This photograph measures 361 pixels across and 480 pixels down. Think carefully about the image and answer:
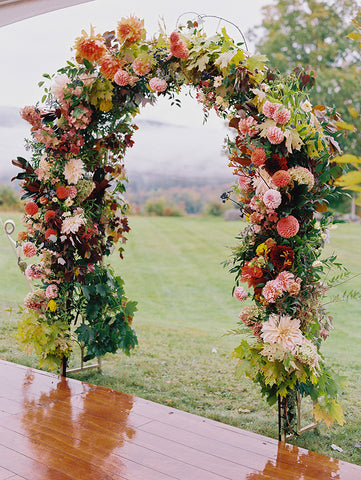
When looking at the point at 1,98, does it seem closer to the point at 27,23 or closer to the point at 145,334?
the point at 27,23

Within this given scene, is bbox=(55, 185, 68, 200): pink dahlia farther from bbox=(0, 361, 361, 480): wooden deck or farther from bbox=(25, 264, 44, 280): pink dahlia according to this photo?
bbox=(0, 361, 361, 480): wooden deck

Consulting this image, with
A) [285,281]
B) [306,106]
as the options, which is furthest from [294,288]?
[306,106]

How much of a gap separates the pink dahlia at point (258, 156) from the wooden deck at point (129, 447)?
1.45m

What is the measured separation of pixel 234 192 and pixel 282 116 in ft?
1.83

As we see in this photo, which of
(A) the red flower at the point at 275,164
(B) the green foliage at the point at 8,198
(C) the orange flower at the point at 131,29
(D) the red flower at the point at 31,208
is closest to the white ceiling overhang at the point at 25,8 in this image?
(C) the orange flower at the point at 131,29

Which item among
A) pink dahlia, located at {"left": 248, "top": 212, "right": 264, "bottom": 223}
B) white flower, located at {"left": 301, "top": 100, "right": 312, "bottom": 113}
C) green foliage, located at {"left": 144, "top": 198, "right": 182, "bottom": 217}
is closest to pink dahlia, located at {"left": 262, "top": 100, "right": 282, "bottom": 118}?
white flower, located at {"left": 301, "top": 100, "right": 312, "bottom": 113}

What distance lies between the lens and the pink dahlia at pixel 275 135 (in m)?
2.41

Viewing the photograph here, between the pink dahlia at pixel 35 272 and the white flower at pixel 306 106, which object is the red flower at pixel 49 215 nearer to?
the pink dahlia at pixel 35 272

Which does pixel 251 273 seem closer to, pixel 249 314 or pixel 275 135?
pixel 249 314

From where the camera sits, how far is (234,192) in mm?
2824

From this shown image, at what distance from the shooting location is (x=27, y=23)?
10.8m

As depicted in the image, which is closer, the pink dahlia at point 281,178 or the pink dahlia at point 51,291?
the pink dahlia at point 281,178

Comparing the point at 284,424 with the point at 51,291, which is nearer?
the point at 284,424

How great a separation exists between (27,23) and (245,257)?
1005cm
